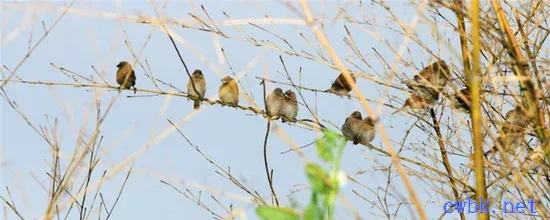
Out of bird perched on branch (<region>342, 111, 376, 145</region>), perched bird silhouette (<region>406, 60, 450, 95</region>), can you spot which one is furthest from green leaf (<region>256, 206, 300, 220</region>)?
bird perched on branch (<region>342, 111, 376, 145</region>)

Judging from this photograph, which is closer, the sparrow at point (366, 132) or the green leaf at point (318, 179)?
the green leaf at point (318, 179)

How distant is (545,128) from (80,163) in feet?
6.05

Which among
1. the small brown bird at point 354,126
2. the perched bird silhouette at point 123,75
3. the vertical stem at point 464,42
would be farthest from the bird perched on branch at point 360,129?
the vertical stem at point 464,42

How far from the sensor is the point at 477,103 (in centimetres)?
126

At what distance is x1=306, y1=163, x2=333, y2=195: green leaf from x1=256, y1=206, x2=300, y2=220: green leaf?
0.03 meters

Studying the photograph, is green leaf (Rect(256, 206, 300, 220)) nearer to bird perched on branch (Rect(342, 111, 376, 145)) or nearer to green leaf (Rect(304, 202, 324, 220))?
green leaf (Rect(304, 202, 324, 220))

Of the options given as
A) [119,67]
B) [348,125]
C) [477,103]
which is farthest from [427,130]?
[119,67]

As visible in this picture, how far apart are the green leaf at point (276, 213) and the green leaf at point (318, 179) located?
3 centimetres

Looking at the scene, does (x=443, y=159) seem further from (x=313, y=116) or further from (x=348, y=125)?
(x=348, y=125)

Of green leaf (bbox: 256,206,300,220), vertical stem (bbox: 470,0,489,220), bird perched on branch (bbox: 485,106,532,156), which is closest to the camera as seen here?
green leaf (bbox: 256,206,300,220)

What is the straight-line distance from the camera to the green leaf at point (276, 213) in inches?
28.0

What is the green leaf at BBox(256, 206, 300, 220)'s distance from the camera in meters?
0.71

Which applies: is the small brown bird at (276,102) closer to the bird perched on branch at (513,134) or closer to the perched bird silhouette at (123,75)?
the perched bird silhouette at (123,75)

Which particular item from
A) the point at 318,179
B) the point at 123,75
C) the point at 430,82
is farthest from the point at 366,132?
the point at 318,179
